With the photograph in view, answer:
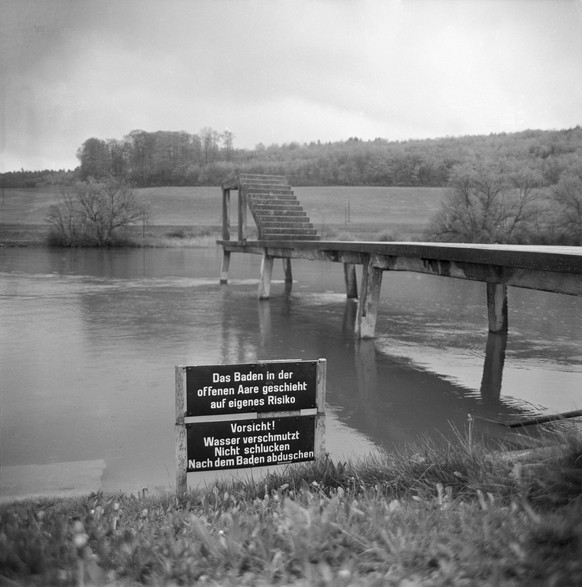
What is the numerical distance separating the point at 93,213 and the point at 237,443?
16589 millimetres

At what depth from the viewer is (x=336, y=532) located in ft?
7.51

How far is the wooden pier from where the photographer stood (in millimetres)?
5504

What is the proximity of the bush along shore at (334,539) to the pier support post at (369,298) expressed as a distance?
6.06 metres

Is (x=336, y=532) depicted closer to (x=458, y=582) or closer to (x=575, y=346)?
(x=458, y=582)

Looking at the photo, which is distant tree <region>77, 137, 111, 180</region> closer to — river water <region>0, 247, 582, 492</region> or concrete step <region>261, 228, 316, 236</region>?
river water <region>0, 247, 582, 492</region>

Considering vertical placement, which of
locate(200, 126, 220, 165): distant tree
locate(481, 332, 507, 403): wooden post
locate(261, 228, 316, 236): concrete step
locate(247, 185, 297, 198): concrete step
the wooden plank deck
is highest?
locate(200, 126, 220, 165): distant tree

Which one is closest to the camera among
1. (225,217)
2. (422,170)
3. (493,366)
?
(493,366)

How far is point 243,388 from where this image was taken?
3.31 metres

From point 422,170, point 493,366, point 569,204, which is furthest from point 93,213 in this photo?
point 422,170

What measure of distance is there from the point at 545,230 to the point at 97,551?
80.5ft

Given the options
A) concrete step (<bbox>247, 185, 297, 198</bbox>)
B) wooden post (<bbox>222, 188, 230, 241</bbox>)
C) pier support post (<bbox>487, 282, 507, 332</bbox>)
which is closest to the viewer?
pier support post (<bbox>487, 282, 507, 332</bbox>)

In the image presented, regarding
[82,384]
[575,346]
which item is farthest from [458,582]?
[575,346]

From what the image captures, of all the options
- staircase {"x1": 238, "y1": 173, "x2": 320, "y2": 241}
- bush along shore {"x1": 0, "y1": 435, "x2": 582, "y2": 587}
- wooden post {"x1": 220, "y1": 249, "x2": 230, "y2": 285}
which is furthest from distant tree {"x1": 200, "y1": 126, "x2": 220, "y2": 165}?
bush along shore {"x1": 0, "y1": 435, "x2": 582, "y2": 587}

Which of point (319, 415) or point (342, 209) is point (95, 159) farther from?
point (342, 209)
